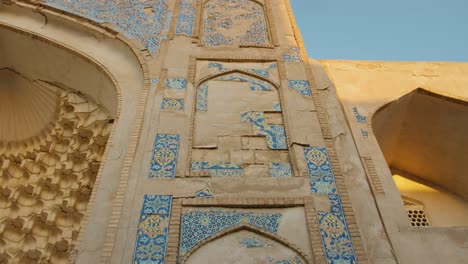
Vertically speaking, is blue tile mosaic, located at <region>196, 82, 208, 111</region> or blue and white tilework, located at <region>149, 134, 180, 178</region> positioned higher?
blue tile mosaic, located at <region>196, 82, 208, 111</region>

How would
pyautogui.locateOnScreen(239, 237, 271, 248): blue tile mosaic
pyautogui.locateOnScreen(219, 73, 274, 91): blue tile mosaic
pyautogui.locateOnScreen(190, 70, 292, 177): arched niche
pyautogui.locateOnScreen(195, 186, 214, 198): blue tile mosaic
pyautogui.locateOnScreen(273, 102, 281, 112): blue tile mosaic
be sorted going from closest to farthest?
pyautogui.locateOnScreen(239, 237, 271, 248): blue tile mosaic → pyautogui.locateOnScreen(195, 186, 214, 198): blue tile mosaic → pyautogui.locateOnScreen(190, 70, 292, 177): arched niche → pyautogui.locateOnScreen(273, 102, 281, 112): blue tile mosaic → pyautogui.locateOnScreen(219, 73, 274, 91): blue tile mosaic

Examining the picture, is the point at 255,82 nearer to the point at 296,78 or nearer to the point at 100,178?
the point at 296,78

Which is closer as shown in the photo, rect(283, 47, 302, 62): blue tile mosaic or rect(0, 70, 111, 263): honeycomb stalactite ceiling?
rect(0, 70, 111, 263): honeycomb stalactite ceiling

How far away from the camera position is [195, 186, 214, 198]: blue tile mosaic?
11.3ft

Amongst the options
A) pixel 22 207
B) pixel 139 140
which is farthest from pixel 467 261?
pixel 22 207

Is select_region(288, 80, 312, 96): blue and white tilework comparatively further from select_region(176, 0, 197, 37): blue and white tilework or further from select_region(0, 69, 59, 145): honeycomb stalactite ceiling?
select_region(0, 69, 59, 145): honeycomb stalactite ceiling

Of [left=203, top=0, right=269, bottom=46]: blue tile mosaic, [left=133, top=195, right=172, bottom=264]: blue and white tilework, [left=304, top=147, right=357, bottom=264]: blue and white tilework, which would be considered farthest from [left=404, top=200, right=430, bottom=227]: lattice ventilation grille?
[left=133, top=195, right=172, bottom=264]: blue and white tilework

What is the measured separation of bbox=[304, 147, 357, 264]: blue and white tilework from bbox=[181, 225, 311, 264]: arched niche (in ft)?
0.75

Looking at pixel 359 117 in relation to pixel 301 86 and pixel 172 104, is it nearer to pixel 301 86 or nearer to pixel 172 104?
pixel 301 86

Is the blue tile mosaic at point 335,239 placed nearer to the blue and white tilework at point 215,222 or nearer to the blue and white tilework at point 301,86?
the blue and white tilework at point 215,222

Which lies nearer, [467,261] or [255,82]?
[467,261]

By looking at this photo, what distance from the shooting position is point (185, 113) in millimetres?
4121

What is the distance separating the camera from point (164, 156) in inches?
Result: 147

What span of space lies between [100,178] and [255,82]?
6.06 feet
